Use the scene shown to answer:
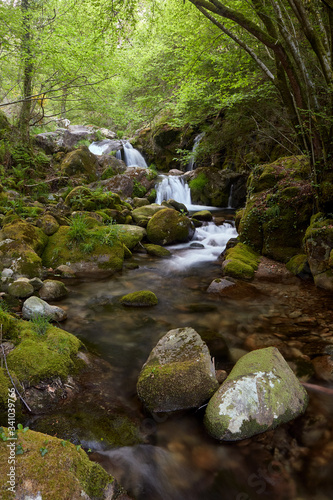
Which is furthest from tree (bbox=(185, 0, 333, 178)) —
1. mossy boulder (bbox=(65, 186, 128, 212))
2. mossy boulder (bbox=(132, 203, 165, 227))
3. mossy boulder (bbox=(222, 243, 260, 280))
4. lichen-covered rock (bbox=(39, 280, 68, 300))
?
mossy boulder (bbox=(65, 186, 128, 212))

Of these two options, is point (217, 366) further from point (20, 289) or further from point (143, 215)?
point (143, 215)

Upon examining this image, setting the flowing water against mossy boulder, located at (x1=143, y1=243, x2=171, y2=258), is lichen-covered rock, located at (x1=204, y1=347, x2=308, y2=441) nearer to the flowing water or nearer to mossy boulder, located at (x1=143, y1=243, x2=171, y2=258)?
the flowing water

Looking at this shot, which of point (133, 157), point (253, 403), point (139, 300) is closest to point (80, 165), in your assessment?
point (133, 157)

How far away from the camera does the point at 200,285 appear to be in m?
6.57

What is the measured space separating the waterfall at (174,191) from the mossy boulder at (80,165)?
10.8 ft

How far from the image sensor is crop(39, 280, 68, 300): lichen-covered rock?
5.23m

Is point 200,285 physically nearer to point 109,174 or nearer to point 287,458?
point 287,458

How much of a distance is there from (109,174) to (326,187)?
1046 centimetres

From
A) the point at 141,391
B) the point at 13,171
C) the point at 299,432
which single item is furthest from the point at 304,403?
the point at 13,171

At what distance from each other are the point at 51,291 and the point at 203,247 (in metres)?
5.41

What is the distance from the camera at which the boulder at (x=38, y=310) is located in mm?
3953

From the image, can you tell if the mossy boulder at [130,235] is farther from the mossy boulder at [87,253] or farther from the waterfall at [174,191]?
the waterfall at [174,191]

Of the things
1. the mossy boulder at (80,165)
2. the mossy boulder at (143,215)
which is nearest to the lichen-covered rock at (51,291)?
the mossy boulder at (143,215)

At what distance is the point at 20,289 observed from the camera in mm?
4914
